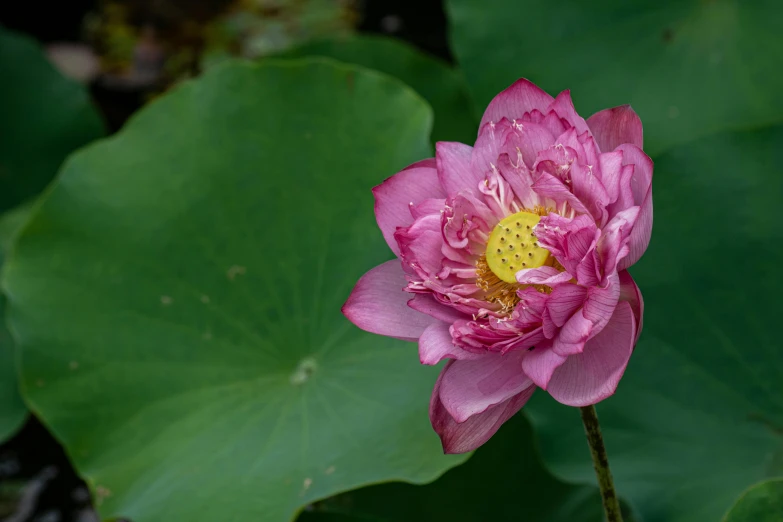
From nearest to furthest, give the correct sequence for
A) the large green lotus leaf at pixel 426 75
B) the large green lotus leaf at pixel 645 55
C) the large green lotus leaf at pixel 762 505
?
1. the large green lotus leaf at pixel 762 505
2. the large green lotus leaf at pixel 645 55
3. the large green lotus leaf at pixel 426 75

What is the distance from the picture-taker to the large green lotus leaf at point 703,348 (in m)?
1.29

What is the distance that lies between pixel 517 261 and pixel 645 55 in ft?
3.80

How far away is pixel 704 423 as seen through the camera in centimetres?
131

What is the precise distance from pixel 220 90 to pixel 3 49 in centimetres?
120

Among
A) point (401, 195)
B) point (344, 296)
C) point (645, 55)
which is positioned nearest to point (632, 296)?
point (401, 195)

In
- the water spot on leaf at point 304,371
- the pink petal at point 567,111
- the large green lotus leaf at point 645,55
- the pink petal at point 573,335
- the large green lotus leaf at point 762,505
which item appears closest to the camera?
the pink petal at point 573,335

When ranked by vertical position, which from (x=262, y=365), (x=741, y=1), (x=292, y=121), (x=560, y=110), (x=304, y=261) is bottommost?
(x=262, y=365)

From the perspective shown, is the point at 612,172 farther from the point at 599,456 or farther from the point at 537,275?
the point at 599,456

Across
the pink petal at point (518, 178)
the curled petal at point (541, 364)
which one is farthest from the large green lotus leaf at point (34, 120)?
the curled petal at point (541, 364)

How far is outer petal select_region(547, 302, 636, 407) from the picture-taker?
0.82 meters

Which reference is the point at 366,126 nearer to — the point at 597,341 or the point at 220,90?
the point at 220,90

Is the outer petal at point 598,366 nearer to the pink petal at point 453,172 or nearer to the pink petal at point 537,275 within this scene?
the pink petal at point 537,275

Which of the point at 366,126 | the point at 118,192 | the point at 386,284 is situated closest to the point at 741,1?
the point at 366,126

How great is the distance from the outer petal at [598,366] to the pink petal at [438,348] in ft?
0.32
